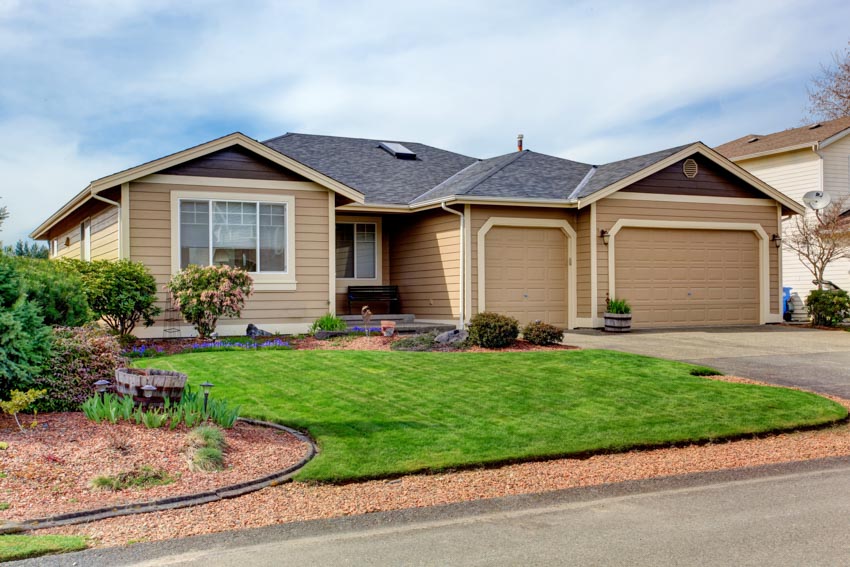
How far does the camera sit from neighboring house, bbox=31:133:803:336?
15.8m

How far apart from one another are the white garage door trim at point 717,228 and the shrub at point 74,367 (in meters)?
12.4

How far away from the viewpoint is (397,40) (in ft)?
49.4

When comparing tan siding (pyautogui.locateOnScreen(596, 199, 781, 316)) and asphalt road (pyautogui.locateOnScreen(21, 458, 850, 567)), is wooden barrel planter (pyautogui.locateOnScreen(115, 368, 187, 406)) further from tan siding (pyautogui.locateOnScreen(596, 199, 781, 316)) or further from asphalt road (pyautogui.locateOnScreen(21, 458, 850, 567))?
tan siding (pyautogui.locateOnScreen(596, 199, 781, 316))

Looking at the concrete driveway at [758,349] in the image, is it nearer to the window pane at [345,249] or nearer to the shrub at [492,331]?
the shrub at [492,331]

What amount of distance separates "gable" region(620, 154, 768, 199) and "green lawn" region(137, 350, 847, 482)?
7717 mm

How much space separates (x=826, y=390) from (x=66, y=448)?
9255 millimetres

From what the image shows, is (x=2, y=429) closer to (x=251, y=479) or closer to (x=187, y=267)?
(x=251, y=479)

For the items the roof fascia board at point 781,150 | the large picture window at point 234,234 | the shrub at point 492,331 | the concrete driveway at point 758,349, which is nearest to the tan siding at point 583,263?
the concrete driveway at point 758,349

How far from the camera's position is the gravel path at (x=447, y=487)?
530 cm

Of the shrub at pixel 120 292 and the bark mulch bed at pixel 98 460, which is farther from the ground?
the shrub at pixel 120 292

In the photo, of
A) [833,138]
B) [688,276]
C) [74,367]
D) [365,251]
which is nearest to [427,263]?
[365,251]

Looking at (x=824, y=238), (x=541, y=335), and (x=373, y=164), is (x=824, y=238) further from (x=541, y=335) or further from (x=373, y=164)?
(x=373, y=164)

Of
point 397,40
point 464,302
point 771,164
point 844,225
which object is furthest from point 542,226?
point 771,164

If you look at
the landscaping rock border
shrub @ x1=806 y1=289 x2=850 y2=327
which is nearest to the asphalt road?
the landscaping rock border
